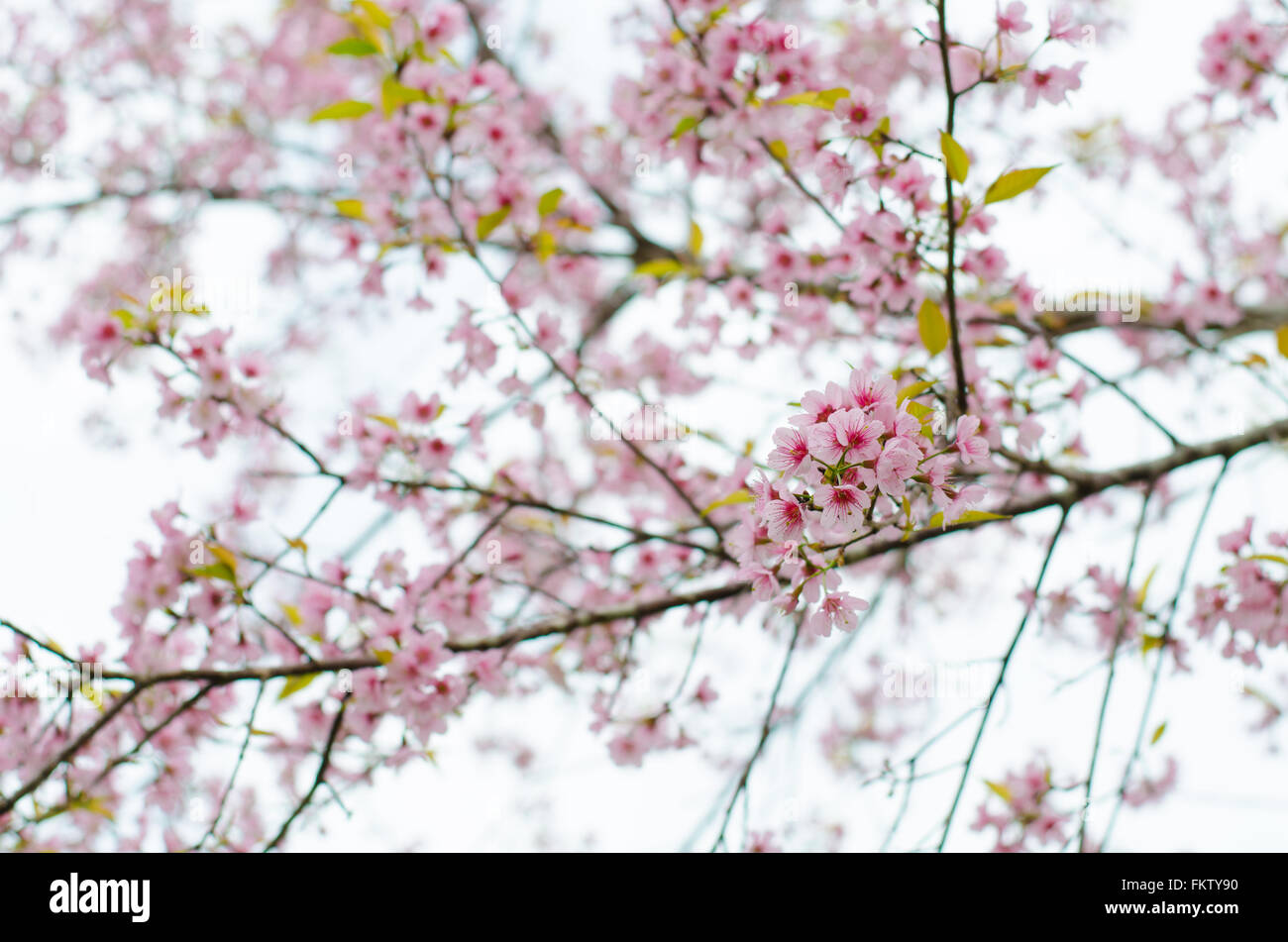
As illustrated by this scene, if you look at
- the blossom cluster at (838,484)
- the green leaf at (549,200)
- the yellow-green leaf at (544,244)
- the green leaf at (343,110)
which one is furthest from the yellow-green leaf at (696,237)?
the blossom cluster at (838,484)

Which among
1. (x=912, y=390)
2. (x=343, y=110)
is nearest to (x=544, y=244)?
(x=343, y=110)

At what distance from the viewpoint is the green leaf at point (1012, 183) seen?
5.23 feet

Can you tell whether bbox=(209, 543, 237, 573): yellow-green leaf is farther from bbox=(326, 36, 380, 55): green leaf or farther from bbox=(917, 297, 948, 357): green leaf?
bbox=(917, 297, 948, 357): green leaf

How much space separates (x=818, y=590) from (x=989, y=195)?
909 millimetres

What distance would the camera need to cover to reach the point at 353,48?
7.70 ft

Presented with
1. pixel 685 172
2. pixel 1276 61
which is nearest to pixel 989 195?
pixel 685 172

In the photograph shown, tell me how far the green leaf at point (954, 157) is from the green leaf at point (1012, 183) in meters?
0.08

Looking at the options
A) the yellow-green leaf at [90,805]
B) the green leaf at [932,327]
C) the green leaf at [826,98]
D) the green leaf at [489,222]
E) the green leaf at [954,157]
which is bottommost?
the yellow-green leaf at [90,805]

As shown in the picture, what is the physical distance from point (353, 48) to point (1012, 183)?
1.84 metres

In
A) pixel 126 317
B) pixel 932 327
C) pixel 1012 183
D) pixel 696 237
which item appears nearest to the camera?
pixel 1012 183

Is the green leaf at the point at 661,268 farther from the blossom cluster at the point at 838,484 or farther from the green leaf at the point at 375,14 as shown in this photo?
the blossom cluster at the point at 838,484

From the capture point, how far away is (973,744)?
177cm

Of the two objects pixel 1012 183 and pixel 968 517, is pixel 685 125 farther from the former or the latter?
pixel 968 517
